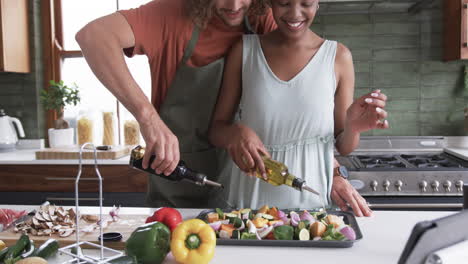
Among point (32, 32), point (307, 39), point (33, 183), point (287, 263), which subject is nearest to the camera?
point (287, 263)

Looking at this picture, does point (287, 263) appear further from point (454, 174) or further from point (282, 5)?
point (454, 174)

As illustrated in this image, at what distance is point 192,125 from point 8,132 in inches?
81.9

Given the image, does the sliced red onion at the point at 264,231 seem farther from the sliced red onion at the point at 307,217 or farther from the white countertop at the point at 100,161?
the white countertop at the point at 100,161

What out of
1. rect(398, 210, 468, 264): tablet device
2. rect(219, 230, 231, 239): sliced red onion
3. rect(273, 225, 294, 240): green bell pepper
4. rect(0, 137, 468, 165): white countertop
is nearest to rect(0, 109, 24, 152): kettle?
rect(0, 137, 468, 165): white countertop

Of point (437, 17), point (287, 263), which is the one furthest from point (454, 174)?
point (287, 263)

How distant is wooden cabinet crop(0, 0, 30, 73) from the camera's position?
118 inches

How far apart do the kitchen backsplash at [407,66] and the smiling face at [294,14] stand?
1.69 meters

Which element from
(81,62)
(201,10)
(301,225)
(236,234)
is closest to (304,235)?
(301,225)

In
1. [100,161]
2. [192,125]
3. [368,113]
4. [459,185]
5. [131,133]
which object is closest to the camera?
[368,113]

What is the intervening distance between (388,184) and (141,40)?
1489 mm

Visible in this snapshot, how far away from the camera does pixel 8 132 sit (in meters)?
3.14

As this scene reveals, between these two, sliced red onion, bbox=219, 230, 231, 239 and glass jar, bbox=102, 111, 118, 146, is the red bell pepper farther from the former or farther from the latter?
glass jar, bbox=102, 111, 118, 146

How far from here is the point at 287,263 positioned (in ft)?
3.30

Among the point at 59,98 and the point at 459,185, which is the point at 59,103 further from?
the point at 459,185
